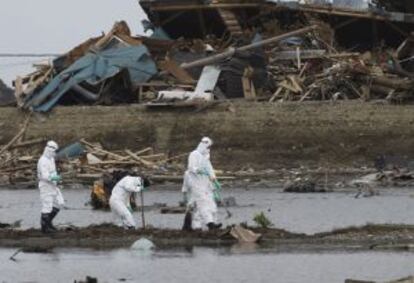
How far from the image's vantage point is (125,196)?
2758cm

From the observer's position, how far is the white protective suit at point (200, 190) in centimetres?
2700

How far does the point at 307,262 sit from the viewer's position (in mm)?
23031

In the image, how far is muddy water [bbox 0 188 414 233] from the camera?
103 ft

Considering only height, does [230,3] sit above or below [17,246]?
above

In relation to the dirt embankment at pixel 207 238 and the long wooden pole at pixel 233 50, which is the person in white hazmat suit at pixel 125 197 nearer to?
the dirt embankment at pixel 207 238

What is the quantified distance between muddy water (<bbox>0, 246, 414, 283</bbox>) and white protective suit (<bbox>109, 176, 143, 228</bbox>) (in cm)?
236

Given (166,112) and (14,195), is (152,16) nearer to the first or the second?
(166,112)

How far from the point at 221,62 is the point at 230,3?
5.12 m

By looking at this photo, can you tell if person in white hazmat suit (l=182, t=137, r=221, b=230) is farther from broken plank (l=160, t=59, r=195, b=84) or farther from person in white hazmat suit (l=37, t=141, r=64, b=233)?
broken plank (l=160, t=59, r=195, b=84)

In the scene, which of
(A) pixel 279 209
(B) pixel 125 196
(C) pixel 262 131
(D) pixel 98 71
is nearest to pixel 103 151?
(C) pixel 262 131

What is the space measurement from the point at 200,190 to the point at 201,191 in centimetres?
3

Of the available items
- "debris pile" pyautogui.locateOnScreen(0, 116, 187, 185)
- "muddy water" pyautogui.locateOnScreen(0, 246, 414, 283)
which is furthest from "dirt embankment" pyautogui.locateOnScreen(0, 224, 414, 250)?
"debris pile" pyautogui.locateOnScreen(0, 116, 187, 185)

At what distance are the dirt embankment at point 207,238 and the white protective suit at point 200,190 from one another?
553 mm

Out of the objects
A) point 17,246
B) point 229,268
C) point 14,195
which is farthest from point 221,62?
point 229,268
